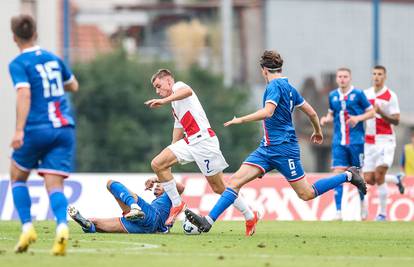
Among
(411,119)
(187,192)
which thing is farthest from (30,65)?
(411,119)

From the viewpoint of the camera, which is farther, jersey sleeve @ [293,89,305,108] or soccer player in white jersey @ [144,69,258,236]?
soccer player in white jersey @ [144,69,258,236]

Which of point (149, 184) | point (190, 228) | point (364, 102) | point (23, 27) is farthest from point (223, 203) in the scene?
point (364, 102)

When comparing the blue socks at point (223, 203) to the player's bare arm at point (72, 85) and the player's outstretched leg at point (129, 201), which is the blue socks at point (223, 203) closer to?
the player's outstretched leg at point (129, 201)

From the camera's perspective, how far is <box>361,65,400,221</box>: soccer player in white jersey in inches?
846

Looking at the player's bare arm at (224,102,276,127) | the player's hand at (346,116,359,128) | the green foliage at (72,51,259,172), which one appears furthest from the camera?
the green foliage at (72,51,259,172)

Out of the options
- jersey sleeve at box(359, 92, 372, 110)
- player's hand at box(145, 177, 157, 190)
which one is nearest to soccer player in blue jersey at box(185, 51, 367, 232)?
player's hand at box(145, 177, 157, 190)

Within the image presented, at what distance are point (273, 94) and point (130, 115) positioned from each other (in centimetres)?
3570

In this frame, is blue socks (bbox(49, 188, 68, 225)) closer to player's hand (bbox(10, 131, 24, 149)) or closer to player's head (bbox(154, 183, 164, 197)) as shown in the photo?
player's hand (bbox(10, 131, 24, 149))

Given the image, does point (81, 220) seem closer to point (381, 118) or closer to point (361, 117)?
point (361, 117)

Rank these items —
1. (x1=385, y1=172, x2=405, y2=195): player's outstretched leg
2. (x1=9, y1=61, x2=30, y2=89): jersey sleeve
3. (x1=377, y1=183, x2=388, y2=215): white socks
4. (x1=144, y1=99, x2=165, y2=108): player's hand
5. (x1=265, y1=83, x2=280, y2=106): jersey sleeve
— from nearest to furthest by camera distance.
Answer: (x1=9, y1=61, x2=30, y2=89): jersey sleeve → (x1=144, y1=99, x2=165, y2=108): player's hand → (x1=265, y1=83, x2=280, y2=106): jersey sleeve → (x1=377, y1=183, x2=388, y2=215): white socks → (x1=385, y1=172, x2=405, y2=195): player's outstretched leg

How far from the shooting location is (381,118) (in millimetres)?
21844

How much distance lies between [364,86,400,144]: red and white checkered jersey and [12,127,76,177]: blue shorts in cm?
977

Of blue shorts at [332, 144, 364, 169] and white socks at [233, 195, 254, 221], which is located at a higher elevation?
white socks at [233, 195, 254, 221]

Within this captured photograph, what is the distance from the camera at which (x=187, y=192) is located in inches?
973
